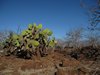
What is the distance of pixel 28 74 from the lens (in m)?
7.27

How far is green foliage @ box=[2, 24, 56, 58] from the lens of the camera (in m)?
9.05

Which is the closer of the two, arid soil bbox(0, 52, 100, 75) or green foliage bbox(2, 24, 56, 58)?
arid soil bbox(0, 52, 100, 75)

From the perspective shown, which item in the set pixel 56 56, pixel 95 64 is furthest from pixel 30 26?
pixel 95 64

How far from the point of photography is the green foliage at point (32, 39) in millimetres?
9052

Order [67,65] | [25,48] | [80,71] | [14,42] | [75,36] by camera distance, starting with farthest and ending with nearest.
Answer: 1. [75,36]
2. [14,42]
3. [25,48]
4. [67,65]
5. [80,71]

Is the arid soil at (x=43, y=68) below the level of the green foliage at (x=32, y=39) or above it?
below

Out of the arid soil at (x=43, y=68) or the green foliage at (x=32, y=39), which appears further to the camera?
the green foliage at (x=32, y=39)

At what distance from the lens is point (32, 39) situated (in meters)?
9.39

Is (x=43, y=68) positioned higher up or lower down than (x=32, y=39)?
lower down

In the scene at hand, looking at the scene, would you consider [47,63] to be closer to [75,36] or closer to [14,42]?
[14,42]

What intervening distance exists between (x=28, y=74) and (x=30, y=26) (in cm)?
333

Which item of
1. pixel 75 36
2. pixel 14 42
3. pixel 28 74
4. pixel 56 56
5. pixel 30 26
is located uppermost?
pixel 75 36

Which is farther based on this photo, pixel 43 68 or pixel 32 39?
pixel 32 39

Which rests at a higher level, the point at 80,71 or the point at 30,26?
the point at 30,26
